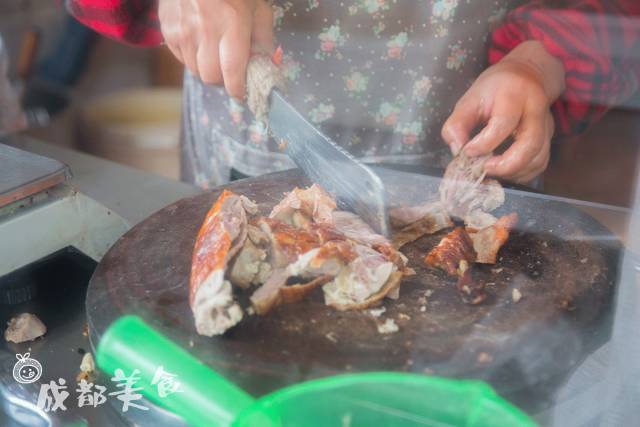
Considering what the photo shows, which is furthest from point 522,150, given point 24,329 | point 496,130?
point 24,329

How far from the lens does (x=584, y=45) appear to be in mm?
1330

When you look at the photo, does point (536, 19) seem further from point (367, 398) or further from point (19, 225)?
point (19, 225)

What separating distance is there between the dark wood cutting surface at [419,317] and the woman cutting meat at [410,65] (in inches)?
10.9

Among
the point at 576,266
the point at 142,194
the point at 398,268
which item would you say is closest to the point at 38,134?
the point at 142,194

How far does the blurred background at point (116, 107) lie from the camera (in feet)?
5.16

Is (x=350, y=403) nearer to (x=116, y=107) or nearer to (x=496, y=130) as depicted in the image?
(x=496, y=130)

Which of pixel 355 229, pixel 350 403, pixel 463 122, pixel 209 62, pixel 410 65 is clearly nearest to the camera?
pixel 350 403

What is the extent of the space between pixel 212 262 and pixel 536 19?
0.88 meters

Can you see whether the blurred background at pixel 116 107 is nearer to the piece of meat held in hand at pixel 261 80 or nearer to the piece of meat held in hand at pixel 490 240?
the piece of meat held in hand at pixel 490 240

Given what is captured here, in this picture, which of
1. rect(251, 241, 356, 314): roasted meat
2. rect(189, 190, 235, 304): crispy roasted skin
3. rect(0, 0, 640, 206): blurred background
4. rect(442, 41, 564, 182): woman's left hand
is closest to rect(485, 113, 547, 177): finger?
rect(442, 41, 564, 182): woman's left hand

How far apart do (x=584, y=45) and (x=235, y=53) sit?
26.9 inches

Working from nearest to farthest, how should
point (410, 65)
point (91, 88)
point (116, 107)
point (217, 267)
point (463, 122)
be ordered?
1. point (217, 267)
2. point (463, 122)
3. point (410, 65)
4. point (116, 107)
5. point (91, 88)

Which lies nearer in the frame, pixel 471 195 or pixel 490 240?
pixel 490 240

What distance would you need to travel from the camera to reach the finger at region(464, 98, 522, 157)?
1.34 metres
